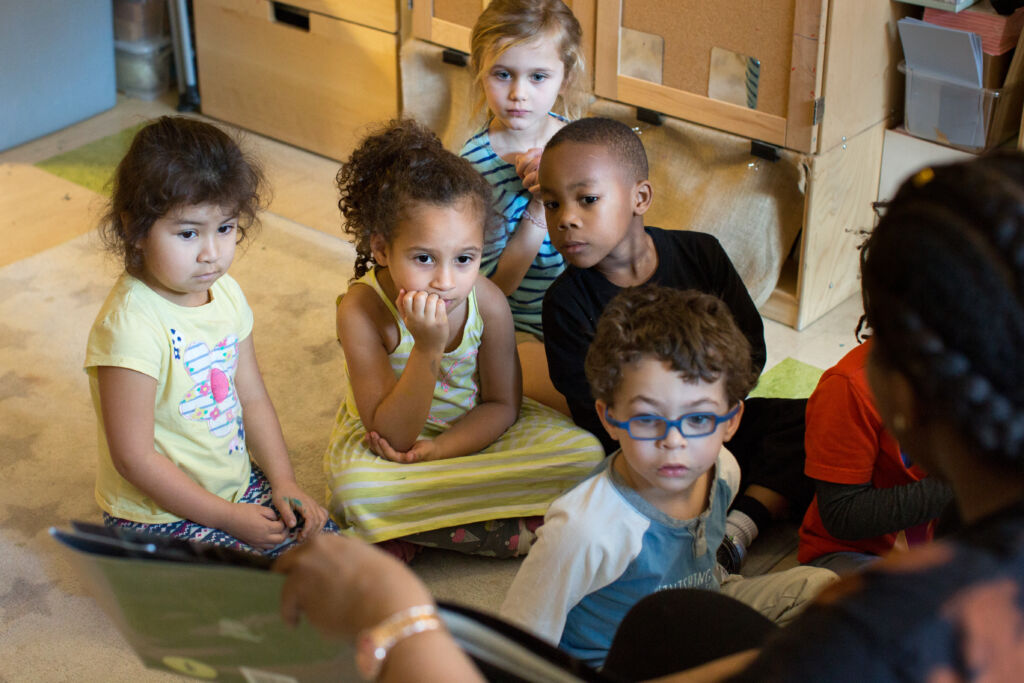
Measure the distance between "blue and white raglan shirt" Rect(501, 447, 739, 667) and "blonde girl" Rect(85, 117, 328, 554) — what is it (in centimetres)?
44

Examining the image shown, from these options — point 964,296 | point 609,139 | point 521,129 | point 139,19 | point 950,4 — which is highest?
point 964,296

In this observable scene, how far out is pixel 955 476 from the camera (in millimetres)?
664

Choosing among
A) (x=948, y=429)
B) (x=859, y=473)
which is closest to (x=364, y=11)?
(x=859, y=473)

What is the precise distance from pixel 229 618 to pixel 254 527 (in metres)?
0.74

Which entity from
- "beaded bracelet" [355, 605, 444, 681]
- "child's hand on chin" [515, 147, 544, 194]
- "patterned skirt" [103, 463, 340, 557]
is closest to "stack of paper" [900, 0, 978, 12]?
"child's hand on chin" [515, 147, 544, 194]

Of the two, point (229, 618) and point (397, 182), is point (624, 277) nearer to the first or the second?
point (397, 182)

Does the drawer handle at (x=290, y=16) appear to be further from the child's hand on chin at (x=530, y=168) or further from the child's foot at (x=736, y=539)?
the child's foot at (x=736, y=539)

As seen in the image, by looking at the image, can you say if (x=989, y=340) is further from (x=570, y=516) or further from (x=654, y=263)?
(x=654, y=263)

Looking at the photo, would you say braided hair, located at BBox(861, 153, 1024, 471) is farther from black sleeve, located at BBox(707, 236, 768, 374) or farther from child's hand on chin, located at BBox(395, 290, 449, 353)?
black sleeve, located at BBox(707, 236, 768, 374)

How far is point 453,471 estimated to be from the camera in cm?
157

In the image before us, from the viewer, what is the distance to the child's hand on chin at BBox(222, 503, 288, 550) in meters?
1.47

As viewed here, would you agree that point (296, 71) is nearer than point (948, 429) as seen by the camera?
No

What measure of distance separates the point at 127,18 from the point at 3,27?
0.39 m

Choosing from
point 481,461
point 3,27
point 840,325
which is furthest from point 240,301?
point 3,27
